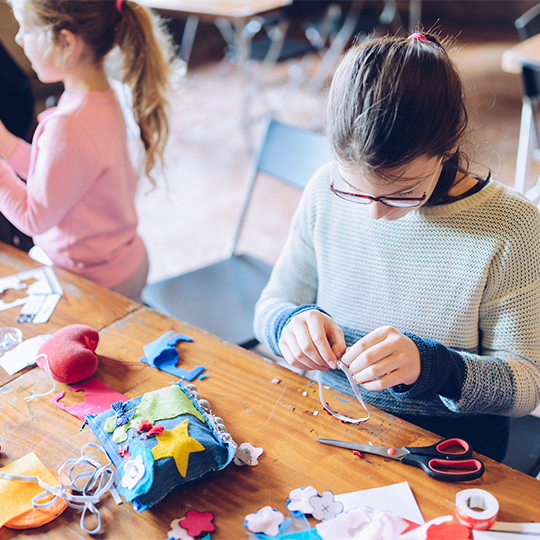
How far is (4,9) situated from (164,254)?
4.30 ft

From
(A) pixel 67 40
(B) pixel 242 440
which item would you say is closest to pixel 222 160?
(A) pixel 67 40

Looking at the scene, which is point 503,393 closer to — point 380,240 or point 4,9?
point 380,240

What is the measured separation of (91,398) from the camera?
2.72ft

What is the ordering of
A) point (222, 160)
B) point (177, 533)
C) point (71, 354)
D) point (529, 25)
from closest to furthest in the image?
point (177, 533) < point (71, 354) < point (529, 25) < point (222, 160)

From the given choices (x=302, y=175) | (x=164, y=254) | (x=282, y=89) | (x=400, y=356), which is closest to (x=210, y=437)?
(x=400, y=356)

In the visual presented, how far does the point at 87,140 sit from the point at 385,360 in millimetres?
925

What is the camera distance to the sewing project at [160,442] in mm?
653

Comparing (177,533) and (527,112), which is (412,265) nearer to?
(177,533)

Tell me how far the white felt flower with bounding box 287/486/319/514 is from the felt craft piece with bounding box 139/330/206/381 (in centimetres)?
27

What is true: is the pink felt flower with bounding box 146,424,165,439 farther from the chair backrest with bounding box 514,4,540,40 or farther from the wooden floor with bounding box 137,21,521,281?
the chair backrest with bounding box 514,4,540,40

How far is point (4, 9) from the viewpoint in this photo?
5.25 feet

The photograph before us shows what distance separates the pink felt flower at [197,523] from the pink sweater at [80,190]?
0.87 metres

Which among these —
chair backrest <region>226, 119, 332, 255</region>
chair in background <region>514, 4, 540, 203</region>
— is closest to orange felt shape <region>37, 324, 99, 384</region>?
chair backrest <region>226, 119, 332, 255</region>

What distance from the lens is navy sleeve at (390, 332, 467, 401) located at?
2.51 feet
